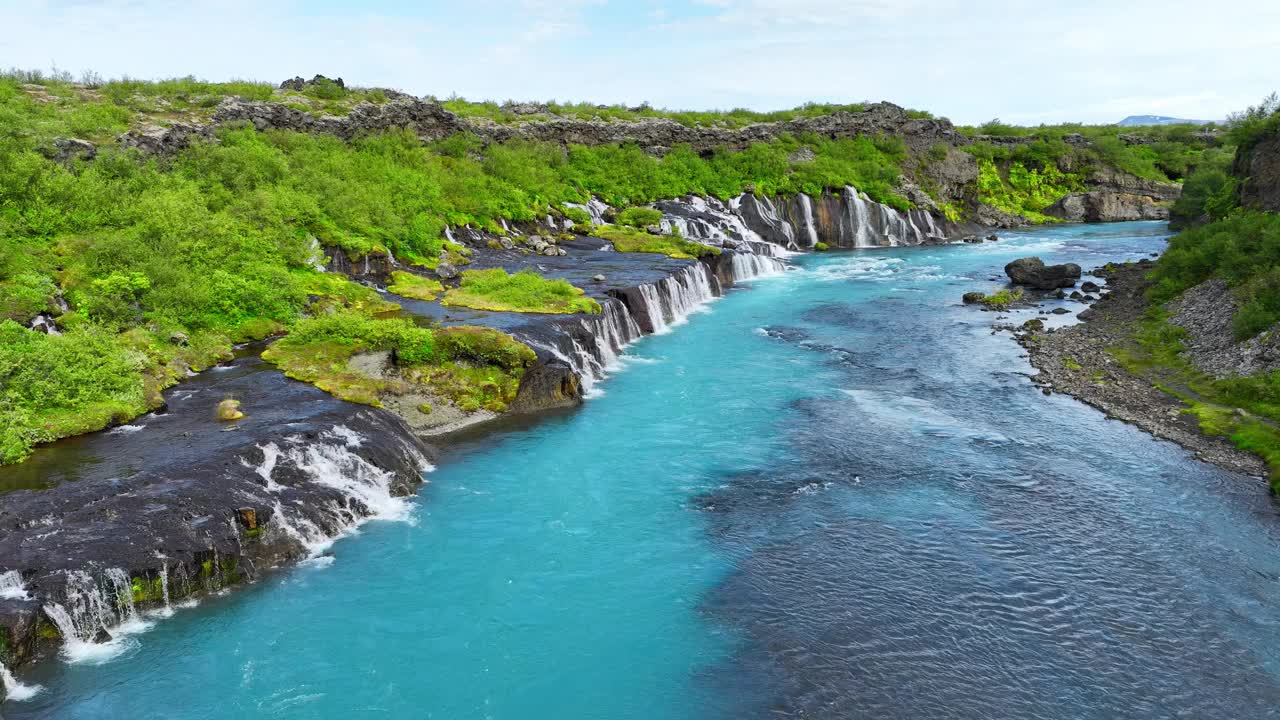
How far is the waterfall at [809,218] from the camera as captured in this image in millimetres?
75438

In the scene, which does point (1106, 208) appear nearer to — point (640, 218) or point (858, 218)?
point (858, 218)

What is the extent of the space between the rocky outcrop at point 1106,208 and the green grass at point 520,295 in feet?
253

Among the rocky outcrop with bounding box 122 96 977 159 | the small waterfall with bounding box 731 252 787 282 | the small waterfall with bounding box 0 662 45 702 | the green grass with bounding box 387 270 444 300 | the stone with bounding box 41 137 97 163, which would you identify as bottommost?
the small waterfall with bounding box 0 662 45 702

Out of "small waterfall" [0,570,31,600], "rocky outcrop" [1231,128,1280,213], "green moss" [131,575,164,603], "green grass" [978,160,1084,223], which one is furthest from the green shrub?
"small waterfall" [0,570,31,600]

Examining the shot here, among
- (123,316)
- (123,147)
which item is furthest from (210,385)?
(123,147)

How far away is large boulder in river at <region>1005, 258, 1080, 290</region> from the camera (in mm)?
49219

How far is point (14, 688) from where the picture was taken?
13.8 m

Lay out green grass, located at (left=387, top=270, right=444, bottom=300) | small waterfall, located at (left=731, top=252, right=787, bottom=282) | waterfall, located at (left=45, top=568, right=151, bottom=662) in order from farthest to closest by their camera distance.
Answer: small waterfall, located at (left=731, top=252, right=787, bottom=282) < green grass, located at (left=387, top=270, right=444, bottom=300) < waterfall, located at (left=45, top=568, right=151, bottom=662)

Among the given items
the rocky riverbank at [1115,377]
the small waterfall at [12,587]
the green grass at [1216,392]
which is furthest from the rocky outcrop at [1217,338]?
the small waterfall at [12,587]

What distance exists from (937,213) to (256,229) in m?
67.7

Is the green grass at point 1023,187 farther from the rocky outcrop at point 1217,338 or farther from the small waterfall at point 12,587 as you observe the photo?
the small waterfall at point 12,587

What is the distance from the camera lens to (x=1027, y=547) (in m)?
19.0

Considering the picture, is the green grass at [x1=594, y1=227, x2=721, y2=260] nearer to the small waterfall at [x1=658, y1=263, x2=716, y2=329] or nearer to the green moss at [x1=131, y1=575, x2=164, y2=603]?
the small waterfall at [x1=658, y1=263, x2=716, y2=329]

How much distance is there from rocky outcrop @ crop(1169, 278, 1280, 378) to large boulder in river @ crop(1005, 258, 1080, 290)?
995 centimetres
